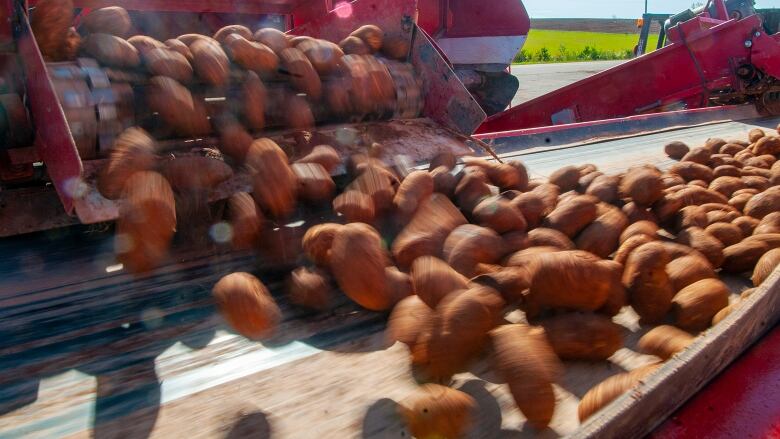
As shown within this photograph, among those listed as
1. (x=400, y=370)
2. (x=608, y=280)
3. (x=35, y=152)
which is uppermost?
(x=35, y=152)

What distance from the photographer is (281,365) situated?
1.29m

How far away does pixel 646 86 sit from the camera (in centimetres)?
556

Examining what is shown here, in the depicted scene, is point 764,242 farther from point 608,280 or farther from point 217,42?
point 217,42

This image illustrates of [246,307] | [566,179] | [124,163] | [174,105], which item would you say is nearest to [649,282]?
[566,179]

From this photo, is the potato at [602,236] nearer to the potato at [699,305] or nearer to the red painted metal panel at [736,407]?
the potato at [699,305]

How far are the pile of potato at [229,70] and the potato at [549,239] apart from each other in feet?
3.15

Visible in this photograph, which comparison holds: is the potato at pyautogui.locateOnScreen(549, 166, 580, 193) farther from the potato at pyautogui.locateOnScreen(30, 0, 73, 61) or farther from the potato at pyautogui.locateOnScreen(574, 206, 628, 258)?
the potato at pyautogui.locateOnScreen(30, 0, 73, 61)

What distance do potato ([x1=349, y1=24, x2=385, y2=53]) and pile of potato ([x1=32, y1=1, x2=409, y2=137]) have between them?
0.37 feet

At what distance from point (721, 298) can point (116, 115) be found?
1.70 m

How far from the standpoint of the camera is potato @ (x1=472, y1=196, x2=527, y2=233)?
172 centimetres

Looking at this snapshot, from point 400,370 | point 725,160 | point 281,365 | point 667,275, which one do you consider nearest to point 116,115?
point 281,365

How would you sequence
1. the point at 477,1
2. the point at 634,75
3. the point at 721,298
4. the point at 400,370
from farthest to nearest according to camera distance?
1. the point at 634,75
2. the point at 477,1
3. the point at 721,298
4. the point at 400,370

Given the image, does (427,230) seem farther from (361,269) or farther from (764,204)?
(764,204)

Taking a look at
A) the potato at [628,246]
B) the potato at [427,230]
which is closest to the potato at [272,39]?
the potato at [427,230]
